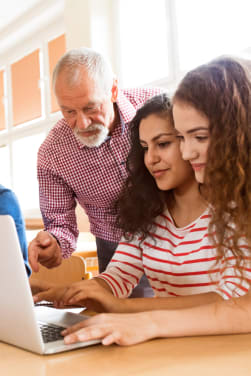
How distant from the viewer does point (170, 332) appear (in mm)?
924

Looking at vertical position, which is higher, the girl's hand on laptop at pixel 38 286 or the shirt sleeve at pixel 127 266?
the shirt sleeve at pixel 127 266

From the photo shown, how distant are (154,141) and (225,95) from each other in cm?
34

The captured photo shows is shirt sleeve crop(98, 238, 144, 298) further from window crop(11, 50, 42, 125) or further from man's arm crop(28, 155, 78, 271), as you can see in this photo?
window crop(11, 50, 42, 125)

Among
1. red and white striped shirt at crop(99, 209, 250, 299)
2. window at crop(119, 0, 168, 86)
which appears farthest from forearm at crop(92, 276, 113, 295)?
window at crop(119, 0, 168, 86)

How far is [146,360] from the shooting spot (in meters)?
0.80

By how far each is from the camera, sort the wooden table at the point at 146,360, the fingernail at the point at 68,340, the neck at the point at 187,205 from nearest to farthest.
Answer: the wooden table at the point at 146,360 → the fingernail at the point at 68,340 → the neck at the point at 187,205

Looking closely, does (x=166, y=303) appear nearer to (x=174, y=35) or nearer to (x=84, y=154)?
(x=84, y=154)

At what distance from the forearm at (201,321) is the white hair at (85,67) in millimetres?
954

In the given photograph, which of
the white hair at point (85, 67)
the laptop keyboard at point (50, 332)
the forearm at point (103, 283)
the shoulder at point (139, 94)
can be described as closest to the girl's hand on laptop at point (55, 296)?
the forearm at point (103, 283)

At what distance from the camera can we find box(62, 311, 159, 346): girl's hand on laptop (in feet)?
2.84

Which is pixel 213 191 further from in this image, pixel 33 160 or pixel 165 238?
pixel 33 160

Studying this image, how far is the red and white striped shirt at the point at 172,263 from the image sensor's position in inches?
49.8

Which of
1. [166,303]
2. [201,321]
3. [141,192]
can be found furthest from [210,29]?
[201,321]

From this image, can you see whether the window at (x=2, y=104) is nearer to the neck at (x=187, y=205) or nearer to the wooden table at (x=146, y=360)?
the neck at (x=187, y=205)
